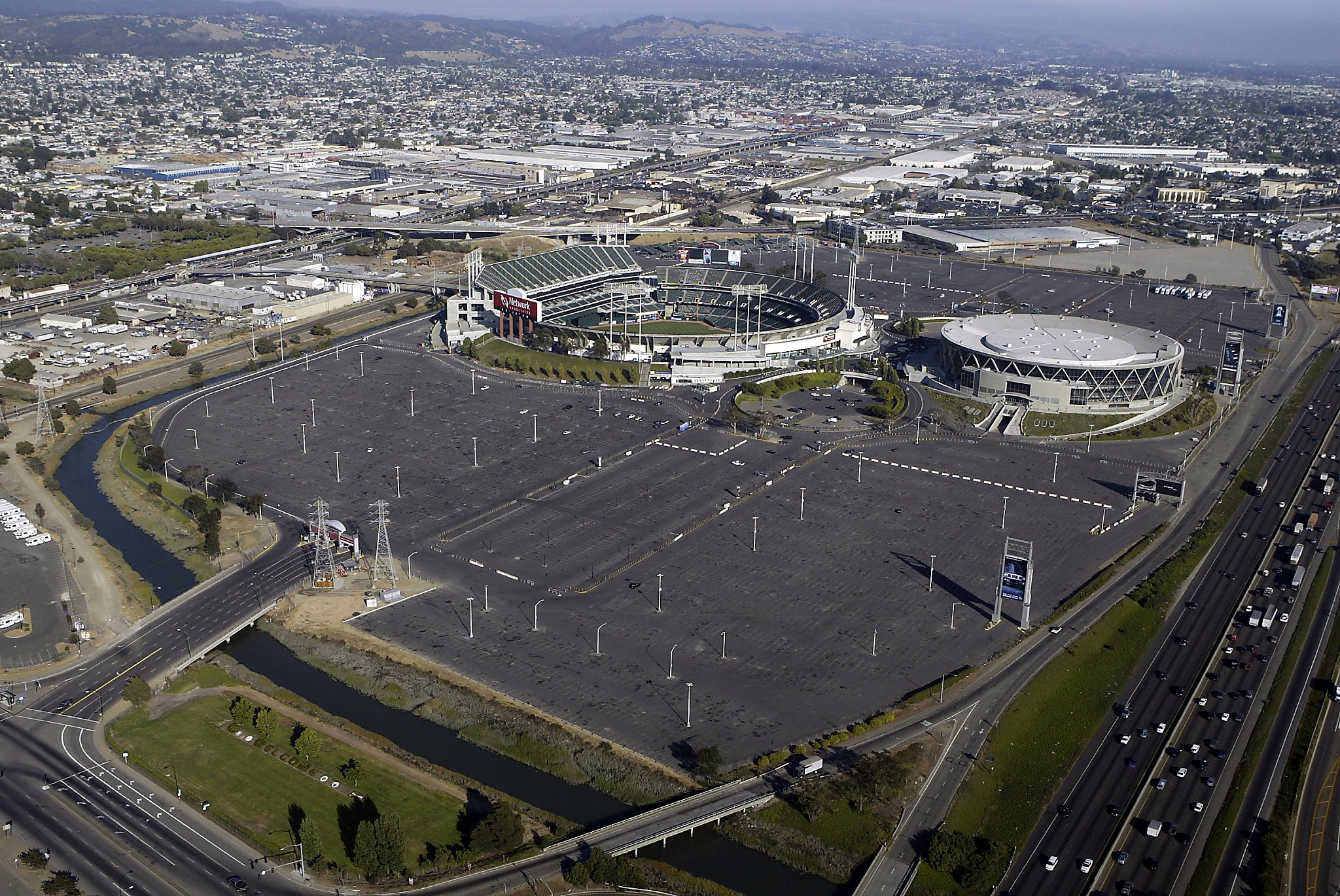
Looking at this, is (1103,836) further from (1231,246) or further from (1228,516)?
(1231,246)

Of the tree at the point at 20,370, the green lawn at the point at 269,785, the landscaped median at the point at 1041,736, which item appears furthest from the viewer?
the tree at the point at 20,370

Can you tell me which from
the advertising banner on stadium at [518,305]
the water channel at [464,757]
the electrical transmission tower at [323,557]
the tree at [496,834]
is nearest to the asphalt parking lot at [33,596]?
the water channel at [464,757]

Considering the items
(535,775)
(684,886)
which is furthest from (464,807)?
(684,886)

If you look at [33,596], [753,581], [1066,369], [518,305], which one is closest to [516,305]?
[518,305]

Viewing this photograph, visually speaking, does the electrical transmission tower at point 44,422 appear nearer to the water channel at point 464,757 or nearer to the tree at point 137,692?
the water channel at point 464,757

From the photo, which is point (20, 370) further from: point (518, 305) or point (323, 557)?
point (323, 557)

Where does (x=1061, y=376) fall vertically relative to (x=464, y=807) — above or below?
above

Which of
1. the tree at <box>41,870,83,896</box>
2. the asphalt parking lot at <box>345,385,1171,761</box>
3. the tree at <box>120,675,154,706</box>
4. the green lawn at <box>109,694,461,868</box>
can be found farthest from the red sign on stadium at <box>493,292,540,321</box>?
the tree at <box>41,870,83,896</box>
